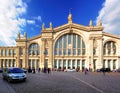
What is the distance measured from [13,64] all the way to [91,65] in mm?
33137

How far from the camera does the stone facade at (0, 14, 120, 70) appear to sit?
52.1 meters

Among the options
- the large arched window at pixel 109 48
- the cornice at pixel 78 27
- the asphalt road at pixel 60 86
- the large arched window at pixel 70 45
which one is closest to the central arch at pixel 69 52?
the large arched window at pixel 70 45

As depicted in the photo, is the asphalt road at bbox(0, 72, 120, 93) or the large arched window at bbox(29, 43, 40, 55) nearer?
the asphalt road at bbox(0, 72, 120, 93)

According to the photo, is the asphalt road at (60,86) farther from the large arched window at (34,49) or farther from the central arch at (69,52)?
the large arched window at (34,49)

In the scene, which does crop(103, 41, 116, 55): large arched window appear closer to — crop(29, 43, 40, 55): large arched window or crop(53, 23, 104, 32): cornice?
crop(53, 23, 104, 32): cornice

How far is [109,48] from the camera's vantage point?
5294 centimetres

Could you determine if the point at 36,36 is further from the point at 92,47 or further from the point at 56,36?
the point at 92,47

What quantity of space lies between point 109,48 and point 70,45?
1502cm

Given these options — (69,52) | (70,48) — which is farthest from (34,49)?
(70,48)

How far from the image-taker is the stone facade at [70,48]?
2052 inches

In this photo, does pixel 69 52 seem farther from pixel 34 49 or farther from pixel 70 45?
pixel 34 49

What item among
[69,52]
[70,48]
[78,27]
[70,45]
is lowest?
[69,52]

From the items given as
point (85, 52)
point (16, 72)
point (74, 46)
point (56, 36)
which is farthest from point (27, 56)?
point (16, 72)

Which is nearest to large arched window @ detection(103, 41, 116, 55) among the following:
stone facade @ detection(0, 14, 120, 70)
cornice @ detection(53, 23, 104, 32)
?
stone facade @ detection(0, 14, 120, 70)
